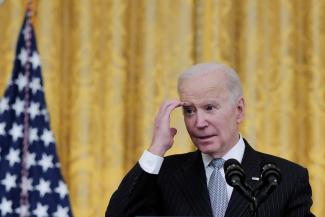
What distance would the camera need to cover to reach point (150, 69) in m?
4.57

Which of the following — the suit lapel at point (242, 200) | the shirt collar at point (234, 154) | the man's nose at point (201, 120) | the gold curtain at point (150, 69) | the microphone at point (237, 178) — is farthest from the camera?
the gold curtain at point (150, 69)

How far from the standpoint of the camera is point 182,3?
15.2 ft

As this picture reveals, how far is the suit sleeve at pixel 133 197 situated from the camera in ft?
9.17

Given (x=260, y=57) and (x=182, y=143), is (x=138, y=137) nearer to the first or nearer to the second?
(x=182, y=143)

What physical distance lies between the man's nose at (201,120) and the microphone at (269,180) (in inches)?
23.6

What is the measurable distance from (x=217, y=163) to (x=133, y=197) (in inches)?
15.6

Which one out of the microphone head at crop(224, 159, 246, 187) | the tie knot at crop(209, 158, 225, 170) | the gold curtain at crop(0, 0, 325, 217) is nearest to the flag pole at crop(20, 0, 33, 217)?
the gold curtain at crop(0, 0, 325, 217)

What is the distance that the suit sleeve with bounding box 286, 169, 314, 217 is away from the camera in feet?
8.95

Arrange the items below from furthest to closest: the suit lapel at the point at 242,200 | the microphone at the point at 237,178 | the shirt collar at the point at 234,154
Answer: the shirt collar at the point at 234,154 → the suit lapel at the point at 242,200 → the microphone at the point at 237,178

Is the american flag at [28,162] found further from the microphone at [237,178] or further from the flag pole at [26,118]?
the microphone at [237,178]

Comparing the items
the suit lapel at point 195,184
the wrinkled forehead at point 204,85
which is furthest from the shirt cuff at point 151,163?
the wrinkled forehead at point 204,85

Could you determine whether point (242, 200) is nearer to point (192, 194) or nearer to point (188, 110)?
point (192, 194)

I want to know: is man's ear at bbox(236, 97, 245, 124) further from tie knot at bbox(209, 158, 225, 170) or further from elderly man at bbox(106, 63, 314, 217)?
tie knot at bbox(209, 158, 225, 170)

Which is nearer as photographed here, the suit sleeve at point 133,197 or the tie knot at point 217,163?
the suit sleeve at point 133,197
